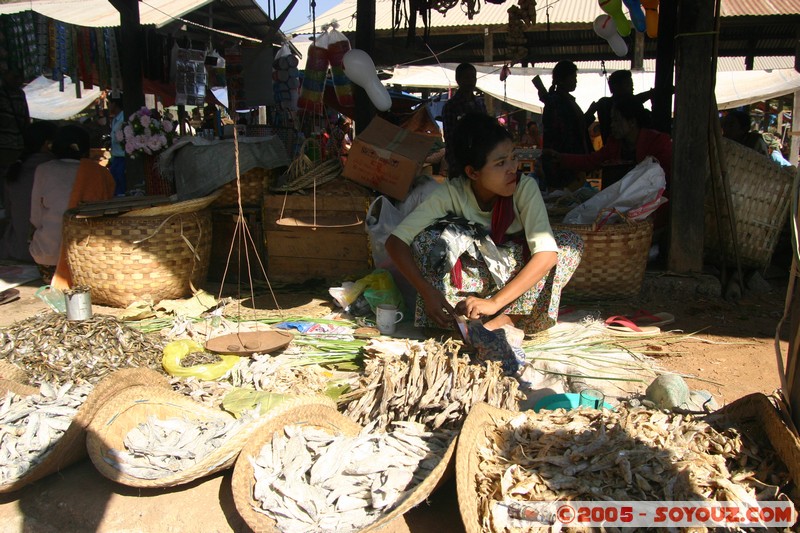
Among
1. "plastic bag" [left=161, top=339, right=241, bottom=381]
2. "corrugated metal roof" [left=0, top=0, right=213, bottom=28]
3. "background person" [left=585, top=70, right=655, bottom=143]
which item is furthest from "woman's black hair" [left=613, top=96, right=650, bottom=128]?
"corrugated metal roof" [left=0, top=0, right=213, bottom=28]

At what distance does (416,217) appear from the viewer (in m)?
3.14

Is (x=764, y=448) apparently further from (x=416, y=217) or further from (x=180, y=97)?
(x=180, y=97)

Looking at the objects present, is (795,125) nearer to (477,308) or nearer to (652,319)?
(652,319)

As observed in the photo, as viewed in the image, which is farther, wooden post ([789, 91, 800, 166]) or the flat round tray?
wooden post ([789, 91, 800, 166])

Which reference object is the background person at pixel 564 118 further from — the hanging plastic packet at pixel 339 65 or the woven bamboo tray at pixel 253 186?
the woven bamboo tray at pixel 253 186

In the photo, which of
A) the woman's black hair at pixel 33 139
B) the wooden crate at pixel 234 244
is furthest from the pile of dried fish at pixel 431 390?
the woman's black hair at pixel 33 139

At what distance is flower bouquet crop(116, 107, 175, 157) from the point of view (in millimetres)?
4922

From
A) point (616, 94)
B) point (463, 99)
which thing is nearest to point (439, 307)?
point (616, 94)

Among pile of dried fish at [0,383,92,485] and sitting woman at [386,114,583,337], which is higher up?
sitting woman at [386,114,583,337]

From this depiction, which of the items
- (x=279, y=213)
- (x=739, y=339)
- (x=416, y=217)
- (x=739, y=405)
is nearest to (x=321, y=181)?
(x=279, y=213)

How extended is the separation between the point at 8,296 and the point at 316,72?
2920 mm

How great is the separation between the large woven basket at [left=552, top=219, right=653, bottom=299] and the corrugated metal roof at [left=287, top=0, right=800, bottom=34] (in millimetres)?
4863

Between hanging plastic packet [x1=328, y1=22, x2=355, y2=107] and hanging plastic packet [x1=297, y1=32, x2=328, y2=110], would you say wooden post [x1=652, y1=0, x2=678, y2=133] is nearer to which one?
hanging plastic packet [x1=328, y1=22, x2=355, y2=107]

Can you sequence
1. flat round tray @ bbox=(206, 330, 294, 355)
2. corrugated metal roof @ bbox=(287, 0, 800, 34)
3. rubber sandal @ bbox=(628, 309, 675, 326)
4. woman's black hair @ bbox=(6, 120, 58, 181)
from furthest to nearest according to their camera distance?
corrugated metal roof @ bbox=(287, 0, 800, 34) → woman's black hair @ bbox=(6, 120, 58, 181) → rubber sandal @ bbox=(628, 309, 675, 326) → flat round tray @ bbox=(206, 330, 294, 355)
